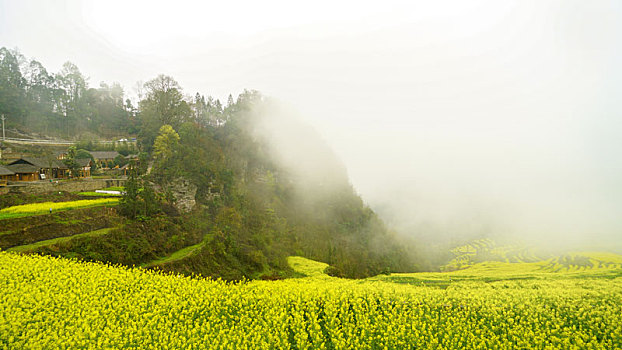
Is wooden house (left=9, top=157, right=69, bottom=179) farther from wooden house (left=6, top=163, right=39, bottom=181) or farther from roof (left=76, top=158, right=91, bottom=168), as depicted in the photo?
roof (left=76, top=158, right=91, bottom=168)

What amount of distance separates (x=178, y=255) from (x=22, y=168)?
31390 mm

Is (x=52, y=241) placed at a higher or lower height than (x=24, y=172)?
lower

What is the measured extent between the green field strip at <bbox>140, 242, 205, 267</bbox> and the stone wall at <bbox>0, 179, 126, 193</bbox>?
1845 centimetres

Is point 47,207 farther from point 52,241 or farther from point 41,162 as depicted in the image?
point 41,162

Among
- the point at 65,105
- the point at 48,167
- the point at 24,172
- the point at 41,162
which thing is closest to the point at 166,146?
the point at 24,172

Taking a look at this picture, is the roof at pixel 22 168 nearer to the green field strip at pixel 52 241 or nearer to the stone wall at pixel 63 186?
the stone wall at pixel 63 186

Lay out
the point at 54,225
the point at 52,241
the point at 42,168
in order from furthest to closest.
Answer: the point at 42,168
the point at 54,225
the point at 52,241

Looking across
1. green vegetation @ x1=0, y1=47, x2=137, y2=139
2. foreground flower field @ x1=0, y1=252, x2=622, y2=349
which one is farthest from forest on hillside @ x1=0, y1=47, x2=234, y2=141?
foreground flower field @ x1=0, y1=252, x2=622, y2=349

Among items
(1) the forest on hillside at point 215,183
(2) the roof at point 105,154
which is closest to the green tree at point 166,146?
(1) the forest on hillside at point 215,183

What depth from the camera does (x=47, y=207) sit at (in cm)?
2514

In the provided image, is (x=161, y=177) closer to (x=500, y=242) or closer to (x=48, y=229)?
(x=48, y=229)

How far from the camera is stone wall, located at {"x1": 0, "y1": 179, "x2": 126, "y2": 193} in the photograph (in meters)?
29.9

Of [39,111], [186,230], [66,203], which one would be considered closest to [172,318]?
[186,230]

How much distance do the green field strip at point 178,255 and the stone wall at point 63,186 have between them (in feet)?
60.5
